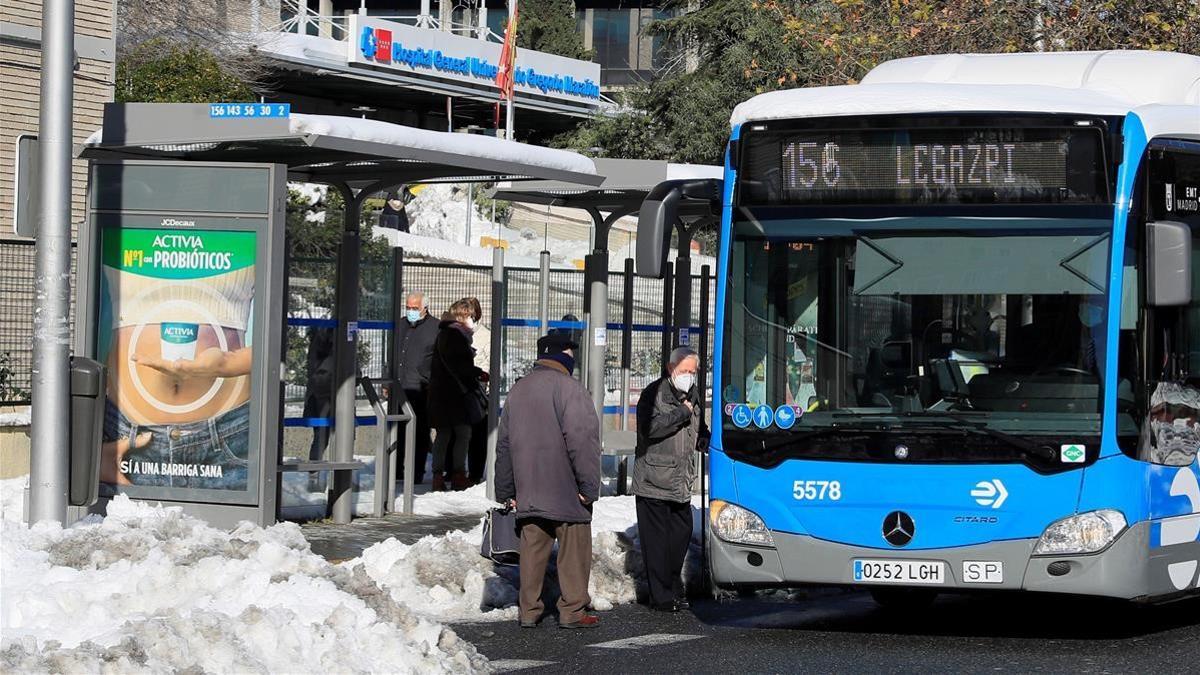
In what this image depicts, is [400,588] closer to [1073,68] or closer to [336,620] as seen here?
[336,620]

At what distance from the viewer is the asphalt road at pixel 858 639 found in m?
8.98

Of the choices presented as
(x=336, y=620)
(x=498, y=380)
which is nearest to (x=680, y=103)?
(x=498, y=380)

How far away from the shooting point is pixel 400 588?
34.9ft

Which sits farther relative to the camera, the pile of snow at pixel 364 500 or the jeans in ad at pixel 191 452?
the pile of snow at pixel 364 500

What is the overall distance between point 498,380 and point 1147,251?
767 cm

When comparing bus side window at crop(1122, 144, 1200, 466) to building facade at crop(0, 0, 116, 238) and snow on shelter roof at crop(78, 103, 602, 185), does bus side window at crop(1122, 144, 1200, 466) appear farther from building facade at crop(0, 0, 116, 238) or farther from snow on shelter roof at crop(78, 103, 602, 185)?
Answer: building facade at crop(0, 0, 116, 238)

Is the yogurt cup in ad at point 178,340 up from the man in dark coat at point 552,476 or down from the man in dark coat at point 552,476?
up

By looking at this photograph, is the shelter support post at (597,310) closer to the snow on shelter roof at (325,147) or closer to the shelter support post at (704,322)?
the shelter support post at (704,322)

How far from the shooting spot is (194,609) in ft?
24.7

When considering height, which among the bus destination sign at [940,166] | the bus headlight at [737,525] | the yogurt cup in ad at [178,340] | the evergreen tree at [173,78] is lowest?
the bus headlight at [737,525]

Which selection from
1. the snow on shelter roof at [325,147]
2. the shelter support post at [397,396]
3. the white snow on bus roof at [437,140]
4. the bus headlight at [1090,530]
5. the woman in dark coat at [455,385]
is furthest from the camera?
the woman in dark coat at [455,385]

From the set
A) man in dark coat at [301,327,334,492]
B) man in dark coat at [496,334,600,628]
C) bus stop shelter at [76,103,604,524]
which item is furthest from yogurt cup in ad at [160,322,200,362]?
man in dark coat at [496,334,600,628]

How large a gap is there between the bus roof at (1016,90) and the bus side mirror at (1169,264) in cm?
69

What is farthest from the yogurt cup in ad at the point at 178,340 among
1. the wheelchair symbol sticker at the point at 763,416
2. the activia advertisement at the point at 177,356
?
the wheelchair symbol sticker at the point at 763,416
